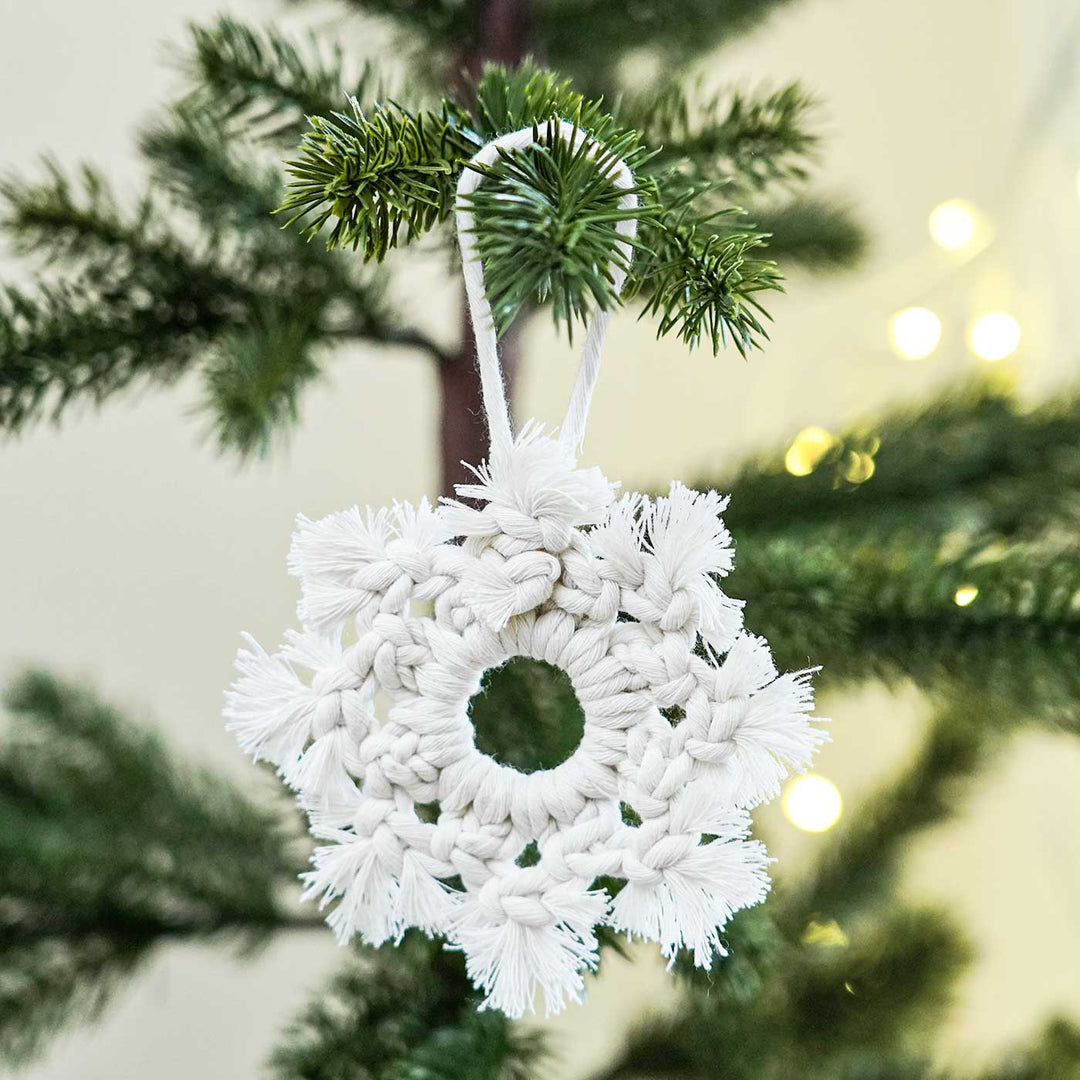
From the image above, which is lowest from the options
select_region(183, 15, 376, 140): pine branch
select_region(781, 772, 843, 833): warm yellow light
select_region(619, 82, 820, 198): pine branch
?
select_region(781, 772, 843, 833): warm yellow light

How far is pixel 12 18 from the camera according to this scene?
0.87 m

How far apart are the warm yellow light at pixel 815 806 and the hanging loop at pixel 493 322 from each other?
0.50m

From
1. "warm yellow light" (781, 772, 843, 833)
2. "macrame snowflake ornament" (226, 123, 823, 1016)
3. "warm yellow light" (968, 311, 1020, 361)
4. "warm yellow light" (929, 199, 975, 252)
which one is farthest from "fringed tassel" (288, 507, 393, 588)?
"warm yellow light" (929, 199, 975, 252)

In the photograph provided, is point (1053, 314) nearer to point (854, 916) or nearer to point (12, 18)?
point (854, 916)

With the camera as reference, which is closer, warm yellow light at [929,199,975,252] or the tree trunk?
the tree trunk

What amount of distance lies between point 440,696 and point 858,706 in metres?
0.80

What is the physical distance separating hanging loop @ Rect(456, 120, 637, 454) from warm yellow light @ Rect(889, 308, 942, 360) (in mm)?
656

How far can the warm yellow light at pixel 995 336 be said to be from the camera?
86 centimetres

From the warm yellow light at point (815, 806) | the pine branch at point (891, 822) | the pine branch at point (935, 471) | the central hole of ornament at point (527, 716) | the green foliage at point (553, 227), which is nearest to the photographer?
the green foliage at point (553, 227)

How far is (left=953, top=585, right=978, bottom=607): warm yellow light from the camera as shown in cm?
38

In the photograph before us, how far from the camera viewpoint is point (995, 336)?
866 millimetres

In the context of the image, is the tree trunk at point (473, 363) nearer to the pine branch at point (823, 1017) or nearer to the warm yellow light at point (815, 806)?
the pine branch at point (823, 1017)

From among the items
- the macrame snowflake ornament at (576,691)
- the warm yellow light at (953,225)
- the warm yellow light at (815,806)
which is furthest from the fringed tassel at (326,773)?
the warm yellow light at (953,225)

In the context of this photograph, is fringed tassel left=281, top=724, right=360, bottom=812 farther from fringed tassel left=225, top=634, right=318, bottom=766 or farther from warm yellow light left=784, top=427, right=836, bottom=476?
warm yellow light left=784, top=427, right=836, bottom=476
